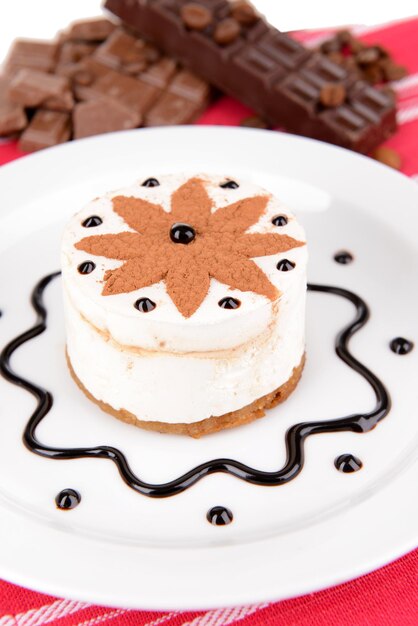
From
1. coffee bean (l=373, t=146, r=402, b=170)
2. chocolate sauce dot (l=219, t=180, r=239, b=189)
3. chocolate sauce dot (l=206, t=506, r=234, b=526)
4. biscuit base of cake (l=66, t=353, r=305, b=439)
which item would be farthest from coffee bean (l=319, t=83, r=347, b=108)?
chocolate sauce dot (l=206, t=506, r=234, b=526)

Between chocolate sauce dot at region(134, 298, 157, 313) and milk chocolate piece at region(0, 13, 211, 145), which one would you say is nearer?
chocolate sauce dot at region(134, 298, 157, 313)

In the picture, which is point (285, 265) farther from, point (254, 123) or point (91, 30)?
point (91, 30)

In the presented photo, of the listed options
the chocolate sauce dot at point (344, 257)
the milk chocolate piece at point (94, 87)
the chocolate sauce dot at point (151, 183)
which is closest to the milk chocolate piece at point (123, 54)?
the milk chocolate piece at point (94, 87)

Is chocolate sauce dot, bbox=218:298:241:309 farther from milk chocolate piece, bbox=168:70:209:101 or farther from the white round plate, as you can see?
milk chocolate piece, bbox=168:70:209:101

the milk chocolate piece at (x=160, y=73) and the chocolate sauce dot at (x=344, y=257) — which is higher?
the milk chocolate piece at (x=160, y=73)

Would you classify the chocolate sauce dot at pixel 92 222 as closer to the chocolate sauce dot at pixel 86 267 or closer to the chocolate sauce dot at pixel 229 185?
the chocolate sauce dot at pixel 86 267

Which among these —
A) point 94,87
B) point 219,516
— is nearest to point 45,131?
Result: point 94,87

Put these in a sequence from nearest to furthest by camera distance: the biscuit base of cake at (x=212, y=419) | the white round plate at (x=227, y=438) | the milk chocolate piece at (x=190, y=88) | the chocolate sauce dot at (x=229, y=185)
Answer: the white round plate at (x=227, y=438), the biscuit base of cake at (x=212, y=419), the chocolate sauce dot at (x=229, y=185), the milk chocolate piece at (x=190, y=88)
